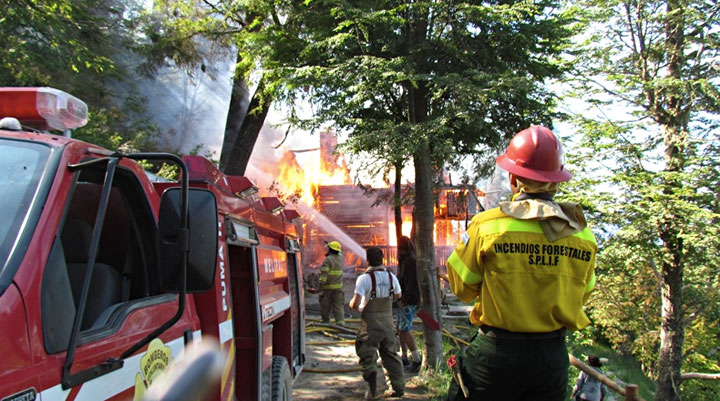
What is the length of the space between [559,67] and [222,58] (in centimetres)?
953

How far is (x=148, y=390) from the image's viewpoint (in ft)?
6.62

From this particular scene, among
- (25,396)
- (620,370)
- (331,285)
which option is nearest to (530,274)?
(25,396)

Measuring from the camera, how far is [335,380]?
296 inches

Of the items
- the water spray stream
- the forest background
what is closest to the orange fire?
the water spray stream

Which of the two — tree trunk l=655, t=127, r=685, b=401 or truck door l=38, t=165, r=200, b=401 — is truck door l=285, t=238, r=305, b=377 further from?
tree trunk l=655, t=127, r=685, b=401

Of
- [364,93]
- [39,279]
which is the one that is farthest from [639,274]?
[39,279]

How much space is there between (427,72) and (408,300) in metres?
3.28

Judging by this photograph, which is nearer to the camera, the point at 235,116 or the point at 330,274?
the point at 330,274

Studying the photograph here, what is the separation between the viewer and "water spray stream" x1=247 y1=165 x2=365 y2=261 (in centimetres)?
2779

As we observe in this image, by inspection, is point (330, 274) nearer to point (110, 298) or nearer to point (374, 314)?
point (374, 314)

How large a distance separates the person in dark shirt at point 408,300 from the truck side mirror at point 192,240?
6.07 m

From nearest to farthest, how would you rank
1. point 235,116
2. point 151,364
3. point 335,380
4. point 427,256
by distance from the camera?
point 151,364
point 335,380
point 427,256
point 235,116

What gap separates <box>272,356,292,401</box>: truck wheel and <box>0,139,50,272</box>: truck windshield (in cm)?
266

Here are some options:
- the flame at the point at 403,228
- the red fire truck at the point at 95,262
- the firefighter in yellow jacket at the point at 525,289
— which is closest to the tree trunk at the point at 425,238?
the red fire truck at the point at 95,262
